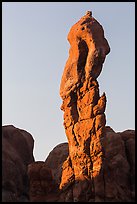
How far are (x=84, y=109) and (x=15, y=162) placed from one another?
38.7 feet

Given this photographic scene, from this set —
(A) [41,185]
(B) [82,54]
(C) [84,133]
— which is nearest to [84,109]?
(C) [84,133]

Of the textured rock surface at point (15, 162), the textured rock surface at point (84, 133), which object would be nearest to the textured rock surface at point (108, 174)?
the textured rock surface at point (84, 133)

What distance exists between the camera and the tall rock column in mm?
19188

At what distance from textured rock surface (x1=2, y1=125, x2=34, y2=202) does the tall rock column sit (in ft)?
26.1

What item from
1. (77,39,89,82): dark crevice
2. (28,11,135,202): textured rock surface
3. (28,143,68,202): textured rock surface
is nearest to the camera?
(28,11,135,202): textured rock surface

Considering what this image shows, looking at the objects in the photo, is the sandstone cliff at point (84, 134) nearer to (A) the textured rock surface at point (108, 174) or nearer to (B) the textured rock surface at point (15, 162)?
(A) the textured rock surface at point (108, 174)

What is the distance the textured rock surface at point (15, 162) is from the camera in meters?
27.5

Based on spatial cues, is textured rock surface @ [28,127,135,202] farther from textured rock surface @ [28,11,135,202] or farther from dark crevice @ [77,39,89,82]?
dark crevice @ [77,39,89,82]

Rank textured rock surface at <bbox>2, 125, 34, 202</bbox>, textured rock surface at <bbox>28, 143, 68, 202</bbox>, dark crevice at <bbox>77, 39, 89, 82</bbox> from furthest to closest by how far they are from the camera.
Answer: textured rock surface at <bbox>2, 125, 34, 202</bbox>
dark crevice at <bbox>77, 39, 89, 82</bbox>
textured rock surface at <bbox>28, 143, 68, 202</bbox>

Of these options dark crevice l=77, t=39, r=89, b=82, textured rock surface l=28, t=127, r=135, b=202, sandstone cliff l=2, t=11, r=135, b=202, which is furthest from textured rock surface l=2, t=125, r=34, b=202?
dark crevice l=77, t=39, r=89, b=82

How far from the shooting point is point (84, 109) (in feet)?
67.4

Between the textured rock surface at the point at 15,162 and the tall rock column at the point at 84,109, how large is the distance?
26.1 ft

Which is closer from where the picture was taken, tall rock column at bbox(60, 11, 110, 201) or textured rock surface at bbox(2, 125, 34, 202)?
tall rock column at bbox(60, 11, 110, 201)

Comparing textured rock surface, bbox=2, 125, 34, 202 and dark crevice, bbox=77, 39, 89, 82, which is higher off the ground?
dark crevice, bbox=77, 39, 89, 82
